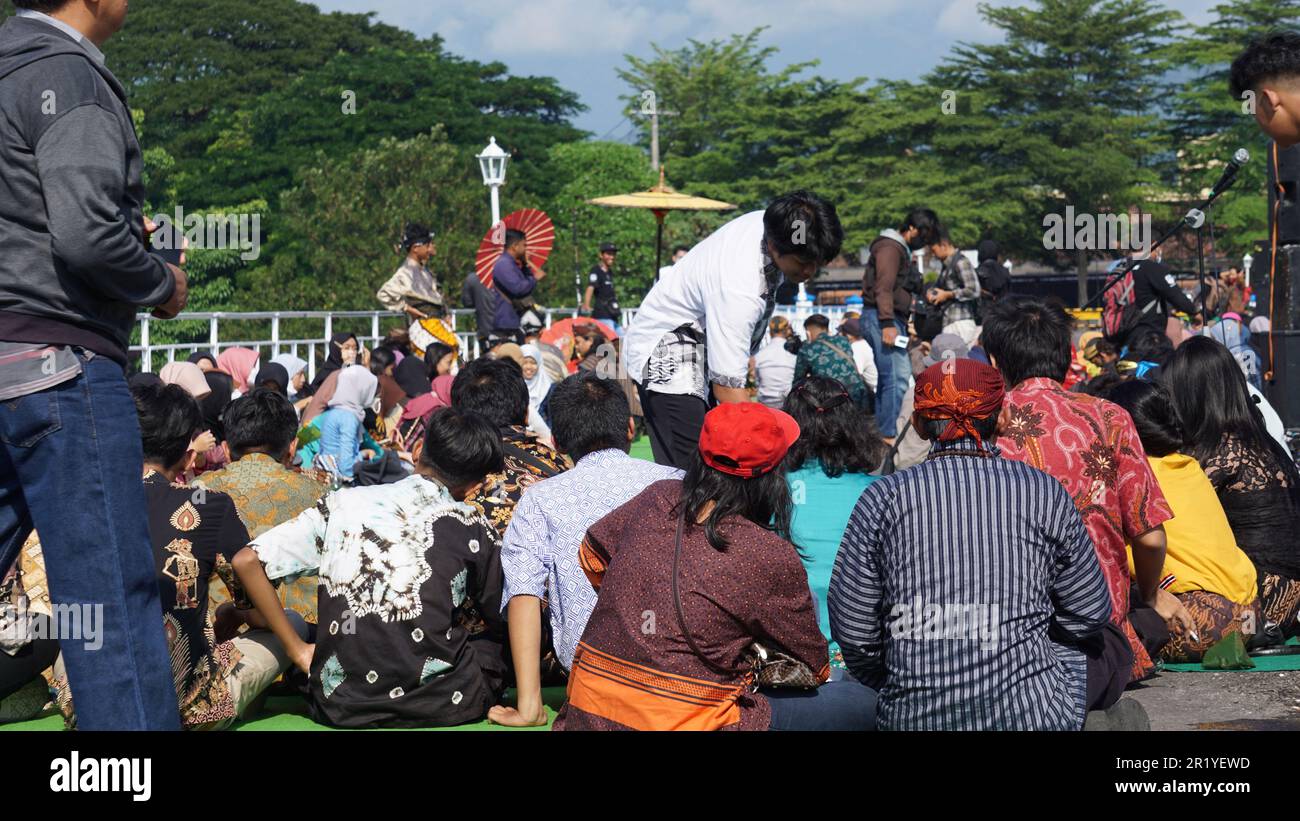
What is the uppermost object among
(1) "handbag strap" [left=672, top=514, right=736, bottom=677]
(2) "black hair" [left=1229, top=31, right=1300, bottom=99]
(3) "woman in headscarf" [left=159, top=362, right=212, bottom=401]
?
(2) "black hair" [left=1229, top=31, right=1300, bottom=99]

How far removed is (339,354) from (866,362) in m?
4.60

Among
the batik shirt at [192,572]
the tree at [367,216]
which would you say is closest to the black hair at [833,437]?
the batik shirt at [192,572]

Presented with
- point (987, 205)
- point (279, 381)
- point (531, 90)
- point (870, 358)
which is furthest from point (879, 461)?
point (531, 90)

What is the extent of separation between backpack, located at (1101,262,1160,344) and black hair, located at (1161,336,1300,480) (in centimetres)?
523

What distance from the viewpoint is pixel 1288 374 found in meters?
7.74

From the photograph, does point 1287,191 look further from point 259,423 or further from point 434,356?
point 434,356

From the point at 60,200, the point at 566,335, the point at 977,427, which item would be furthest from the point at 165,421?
the point at 566,335

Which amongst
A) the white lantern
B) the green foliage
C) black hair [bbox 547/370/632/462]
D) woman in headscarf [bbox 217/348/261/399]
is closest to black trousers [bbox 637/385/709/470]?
black hair [bbox 547/370/632/462]

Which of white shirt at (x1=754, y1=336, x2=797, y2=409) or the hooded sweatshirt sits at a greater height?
the hooded sweatshirt

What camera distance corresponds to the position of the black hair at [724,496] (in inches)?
141

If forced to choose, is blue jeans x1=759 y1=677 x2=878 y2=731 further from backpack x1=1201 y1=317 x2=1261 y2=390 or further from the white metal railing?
backpack x1=1201 y1=317 x2=1261 y2=390

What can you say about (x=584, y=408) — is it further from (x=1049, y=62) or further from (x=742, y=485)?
(x=1049, y=62)

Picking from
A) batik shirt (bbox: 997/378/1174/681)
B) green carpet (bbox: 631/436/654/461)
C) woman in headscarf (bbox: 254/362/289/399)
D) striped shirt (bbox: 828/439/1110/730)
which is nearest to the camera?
striped shirt (bbox: 828/439/1110/730)

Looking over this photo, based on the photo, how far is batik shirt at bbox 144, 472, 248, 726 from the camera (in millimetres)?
4270
